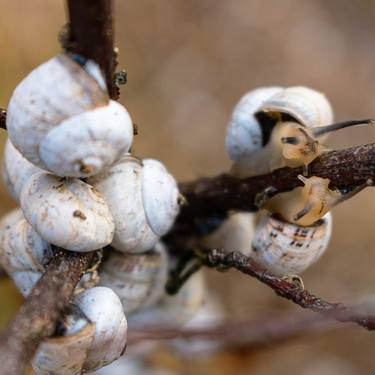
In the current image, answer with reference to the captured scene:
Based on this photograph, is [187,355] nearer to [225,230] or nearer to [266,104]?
[225,230]

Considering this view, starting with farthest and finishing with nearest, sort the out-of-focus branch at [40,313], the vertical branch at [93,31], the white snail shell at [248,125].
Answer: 1. the white snail shell at [248,125]
2. the vertical branch at [93,31]
3. the out-of-focus branch at [40,313]

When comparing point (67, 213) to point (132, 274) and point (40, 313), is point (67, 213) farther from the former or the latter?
point (132, 274)

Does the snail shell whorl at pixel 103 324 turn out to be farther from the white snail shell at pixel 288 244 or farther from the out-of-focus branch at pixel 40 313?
the white snail shell at pixel 288 244

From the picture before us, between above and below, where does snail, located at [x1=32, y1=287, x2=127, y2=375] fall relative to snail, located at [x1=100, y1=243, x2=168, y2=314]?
above

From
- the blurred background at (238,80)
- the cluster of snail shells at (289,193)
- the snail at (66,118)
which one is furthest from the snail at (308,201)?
the blurred background at (238,80)

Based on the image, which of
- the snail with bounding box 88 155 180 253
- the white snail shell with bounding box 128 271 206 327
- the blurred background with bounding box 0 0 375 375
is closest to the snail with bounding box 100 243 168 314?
the snail with bounding box 88 155 180 253

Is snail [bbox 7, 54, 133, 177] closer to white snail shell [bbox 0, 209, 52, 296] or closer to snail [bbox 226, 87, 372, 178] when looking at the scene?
white snail shell [bbox 0, 209, 52, 296]
